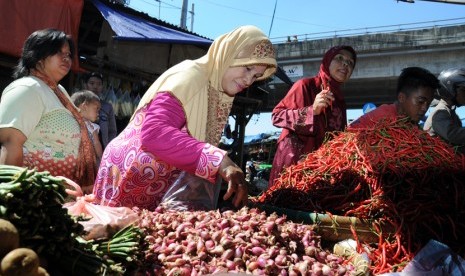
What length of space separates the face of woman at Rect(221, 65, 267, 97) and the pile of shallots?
782 mm

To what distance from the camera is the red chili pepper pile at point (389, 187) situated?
1775 millimetres

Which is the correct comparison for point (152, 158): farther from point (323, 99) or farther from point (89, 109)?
point (89, 109)

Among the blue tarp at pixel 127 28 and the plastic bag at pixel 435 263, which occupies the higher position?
the blue tarp at pixel 127 28

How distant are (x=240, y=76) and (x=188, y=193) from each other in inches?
25.9

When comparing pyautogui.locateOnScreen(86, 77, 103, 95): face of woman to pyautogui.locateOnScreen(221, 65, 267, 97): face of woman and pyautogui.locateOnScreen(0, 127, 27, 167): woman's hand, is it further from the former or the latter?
pyautogui.locateOnScreen(221, 65, 267, 97): face of woman

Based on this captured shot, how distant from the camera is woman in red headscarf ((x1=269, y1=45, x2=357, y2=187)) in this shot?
3.07 metres

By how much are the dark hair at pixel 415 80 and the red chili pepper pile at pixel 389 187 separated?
716mm

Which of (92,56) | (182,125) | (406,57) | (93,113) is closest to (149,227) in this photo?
(182,125)

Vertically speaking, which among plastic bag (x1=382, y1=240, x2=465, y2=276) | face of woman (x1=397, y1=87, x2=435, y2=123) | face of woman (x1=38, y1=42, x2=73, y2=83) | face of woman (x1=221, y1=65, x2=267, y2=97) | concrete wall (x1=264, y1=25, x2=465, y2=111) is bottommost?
plastic bag (x1=382, y1=240, x2=465, y2=276)

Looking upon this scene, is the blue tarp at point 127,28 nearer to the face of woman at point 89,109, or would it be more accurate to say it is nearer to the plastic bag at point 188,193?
the face of woman at point 89,109

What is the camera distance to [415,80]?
3039 millimetres

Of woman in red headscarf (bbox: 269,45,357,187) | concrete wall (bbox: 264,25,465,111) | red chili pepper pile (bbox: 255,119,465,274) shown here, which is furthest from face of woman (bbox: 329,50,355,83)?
concrete wall (bbox: 264,25,465,111)

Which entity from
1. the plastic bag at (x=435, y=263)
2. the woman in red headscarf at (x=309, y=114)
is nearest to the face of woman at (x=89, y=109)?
the woman in red headscarf at (x=309, y=114)

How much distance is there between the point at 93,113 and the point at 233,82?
239 cm
